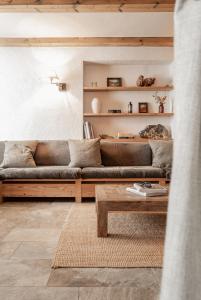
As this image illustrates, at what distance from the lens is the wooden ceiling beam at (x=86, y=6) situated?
3.95 m

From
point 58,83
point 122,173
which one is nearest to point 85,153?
point 122,173

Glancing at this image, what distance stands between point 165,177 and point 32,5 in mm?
2793

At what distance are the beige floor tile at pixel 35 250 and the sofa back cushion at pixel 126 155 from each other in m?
2.41

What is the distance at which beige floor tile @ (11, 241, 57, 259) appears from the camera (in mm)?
2141

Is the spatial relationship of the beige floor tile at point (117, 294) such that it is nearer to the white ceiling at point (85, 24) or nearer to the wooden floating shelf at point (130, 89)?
the white ceiling at point (85, 24)

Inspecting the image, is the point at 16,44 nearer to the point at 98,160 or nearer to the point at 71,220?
the point at 98,160

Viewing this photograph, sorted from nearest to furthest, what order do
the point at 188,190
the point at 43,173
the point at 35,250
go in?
1. the point at 188,190
2. the point at 35,250
3. the point at 43,173

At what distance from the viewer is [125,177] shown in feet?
13.3

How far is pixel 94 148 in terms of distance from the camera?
449 centimetres

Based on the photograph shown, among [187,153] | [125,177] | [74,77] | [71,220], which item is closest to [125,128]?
[74,77]

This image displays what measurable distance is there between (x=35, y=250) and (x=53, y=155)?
2569 mm

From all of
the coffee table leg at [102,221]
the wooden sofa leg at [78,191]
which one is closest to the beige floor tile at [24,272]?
the coffee table leg at [102,221]

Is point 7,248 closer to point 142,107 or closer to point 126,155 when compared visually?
point 126,155

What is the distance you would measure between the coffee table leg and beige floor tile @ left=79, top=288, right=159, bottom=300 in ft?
2.82
